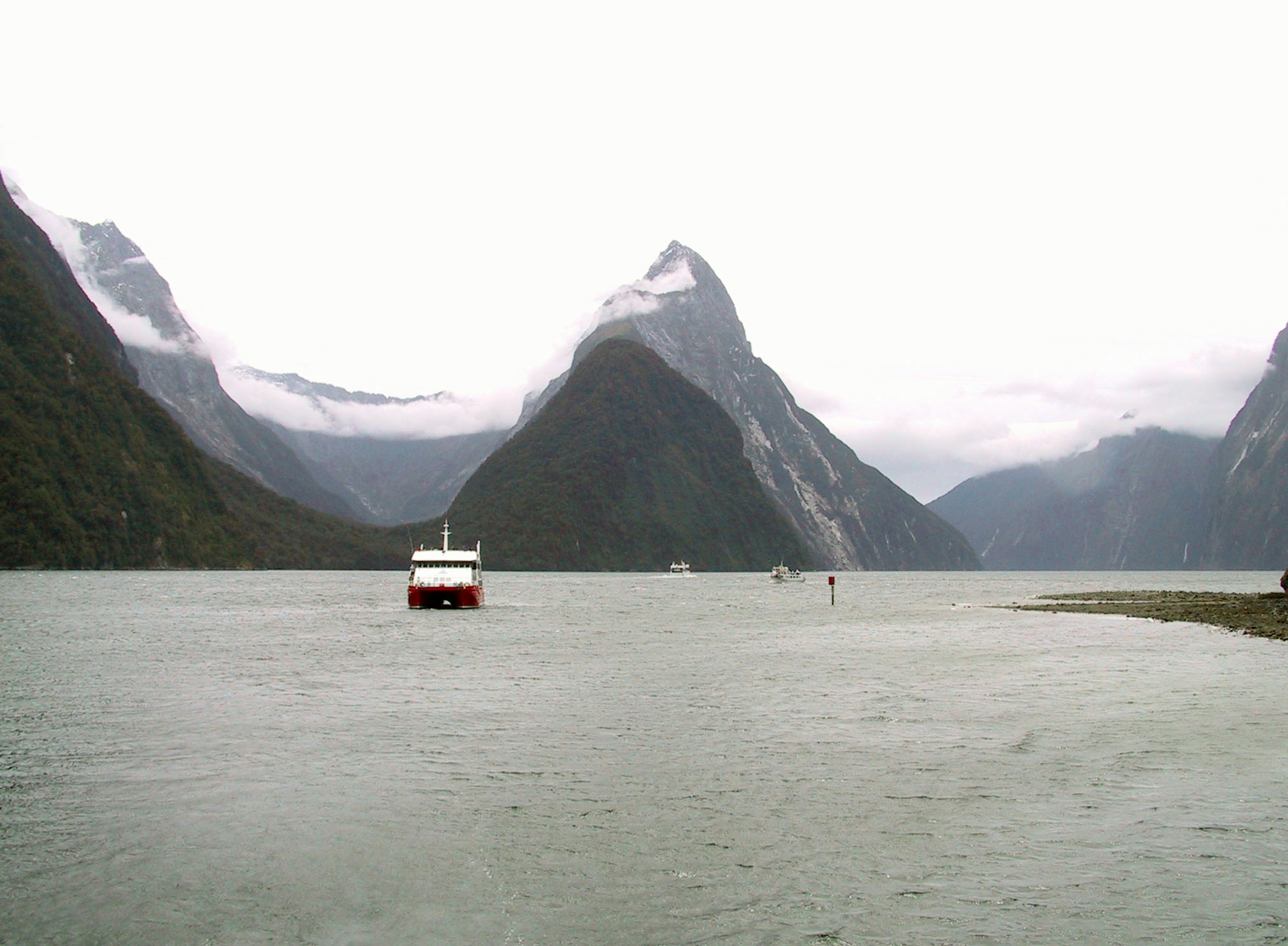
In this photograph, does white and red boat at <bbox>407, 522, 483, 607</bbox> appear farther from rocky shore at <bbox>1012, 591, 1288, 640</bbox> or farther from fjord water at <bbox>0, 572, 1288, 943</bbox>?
rocky shore at <bbox>1012, 591, 1288, 640</bbox>

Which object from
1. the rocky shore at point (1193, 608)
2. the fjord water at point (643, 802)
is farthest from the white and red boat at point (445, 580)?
the rocky shore at point (1193, 608)

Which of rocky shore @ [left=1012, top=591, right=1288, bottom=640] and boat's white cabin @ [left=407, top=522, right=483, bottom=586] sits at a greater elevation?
boat's white cabin @ [left=407, top=522, right=483, bottom=586]

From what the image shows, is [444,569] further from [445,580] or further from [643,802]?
[643,802]

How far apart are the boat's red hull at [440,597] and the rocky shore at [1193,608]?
60.8 metres

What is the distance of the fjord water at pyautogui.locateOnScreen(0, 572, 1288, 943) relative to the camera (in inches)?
709

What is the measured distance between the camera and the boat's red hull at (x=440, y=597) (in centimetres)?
11069

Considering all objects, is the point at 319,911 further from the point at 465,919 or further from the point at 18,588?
the point at 18,588

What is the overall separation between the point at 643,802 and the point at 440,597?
288 ft

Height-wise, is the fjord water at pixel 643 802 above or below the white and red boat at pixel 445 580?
below

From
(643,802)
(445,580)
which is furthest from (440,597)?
(643,802)

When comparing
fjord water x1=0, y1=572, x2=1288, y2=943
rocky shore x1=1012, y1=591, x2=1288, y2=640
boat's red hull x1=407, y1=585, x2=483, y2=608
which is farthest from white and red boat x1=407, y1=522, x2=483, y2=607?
rocky shore x1=1012, y1=591, x2=1288, y2=640

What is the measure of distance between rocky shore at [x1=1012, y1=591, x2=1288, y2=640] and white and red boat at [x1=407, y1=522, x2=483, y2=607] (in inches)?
2375


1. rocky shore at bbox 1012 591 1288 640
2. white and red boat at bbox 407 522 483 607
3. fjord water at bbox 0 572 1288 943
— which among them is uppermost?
white and red boat at bbox 407 522 483 607

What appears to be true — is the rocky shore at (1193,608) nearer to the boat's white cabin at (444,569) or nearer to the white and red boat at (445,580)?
the white and red boat at (445,580)
